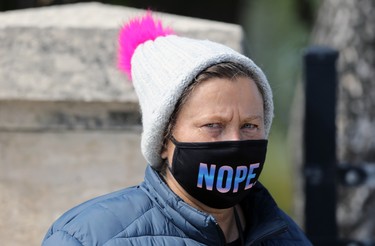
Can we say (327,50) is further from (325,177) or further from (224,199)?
(224,199)

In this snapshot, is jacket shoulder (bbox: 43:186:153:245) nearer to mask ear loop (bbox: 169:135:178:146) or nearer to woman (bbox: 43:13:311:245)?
woman (bbox: 43:13:311:245)

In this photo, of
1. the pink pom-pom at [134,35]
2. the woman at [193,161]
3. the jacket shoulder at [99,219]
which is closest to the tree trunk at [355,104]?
the pink pom-pom at [134,35]

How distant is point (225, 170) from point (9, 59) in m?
1.04

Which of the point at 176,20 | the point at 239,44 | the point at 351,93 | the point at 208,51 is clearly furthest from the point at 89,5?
the point at 351,93

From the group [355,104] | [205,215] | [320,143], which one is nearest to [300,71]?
[355,104]

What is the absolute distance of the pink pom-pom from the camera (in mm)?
2502

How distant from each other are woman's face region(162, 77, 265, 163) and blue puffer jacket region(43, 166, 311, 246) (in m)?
0.15

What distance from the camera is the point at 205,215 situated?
217 cm

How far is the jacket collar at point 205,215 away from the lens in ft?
7.12

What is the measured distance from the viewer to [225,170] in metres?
2.23

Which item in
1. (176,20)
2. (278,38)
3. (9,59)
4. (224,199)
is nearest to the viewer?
(224,199)

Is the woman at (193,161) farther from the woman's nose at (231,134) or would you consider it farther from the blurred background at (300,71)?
the blurred background at (300,71)

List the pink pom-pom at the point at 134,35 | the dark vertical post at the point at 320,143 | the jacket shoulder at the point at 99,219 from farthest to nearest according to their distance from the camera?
the dark vertical post at the point at 320,143 < the pink pom-pom at the point at 134,35 < the jacket shoulder at the point at 99,219

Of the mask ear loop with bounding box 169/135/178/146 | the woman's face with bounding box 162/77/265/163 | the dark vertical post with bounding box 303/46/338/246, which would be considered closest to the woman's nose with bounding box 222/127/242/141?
the woman's face with bounding box 162/77/265/163
